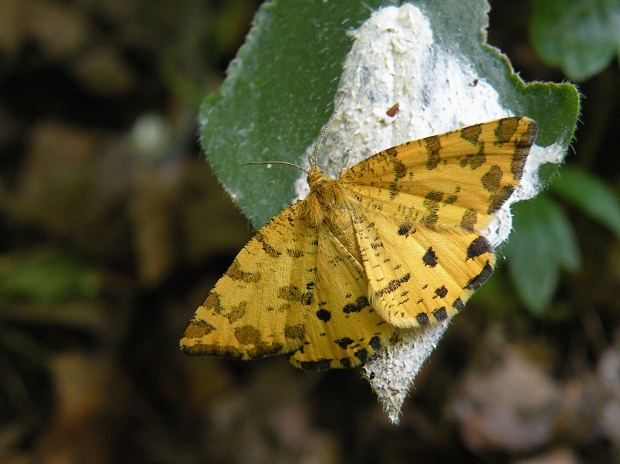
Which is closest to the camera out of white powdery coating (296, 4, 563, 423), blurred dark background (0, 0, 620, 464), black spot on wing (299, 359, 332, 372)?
black spot on wing (299, 359, 332, 372)

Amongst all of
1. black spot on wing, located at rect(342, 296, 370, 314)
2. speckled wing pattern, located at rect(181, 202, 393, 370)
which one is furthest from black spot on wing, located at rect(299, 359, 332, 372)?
black spot on wing, located at rect(342, 296, 370, 314)

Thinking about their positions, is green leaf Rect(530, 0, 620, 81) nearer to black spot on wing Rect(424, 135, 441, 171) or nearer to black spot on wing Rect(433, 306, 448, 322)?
black spot on wing Rect(424, 135, 441, 171)

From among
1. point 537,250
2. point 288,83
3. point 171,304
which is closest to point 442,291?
point 288,83

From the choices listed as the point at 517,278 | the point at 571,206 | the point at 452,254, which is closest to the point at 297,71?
the point at 452,254

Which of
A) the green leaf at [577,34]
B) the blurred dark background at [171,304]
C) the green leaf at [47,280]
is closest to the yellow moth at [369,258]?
the green leaf at [577,34]

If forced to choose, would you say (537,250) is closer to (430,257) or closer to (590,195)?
(590,195)

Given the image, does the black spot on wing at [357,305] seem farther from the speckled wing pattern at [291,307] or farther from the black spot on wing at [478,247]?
the black spot on wing at [478,247]
